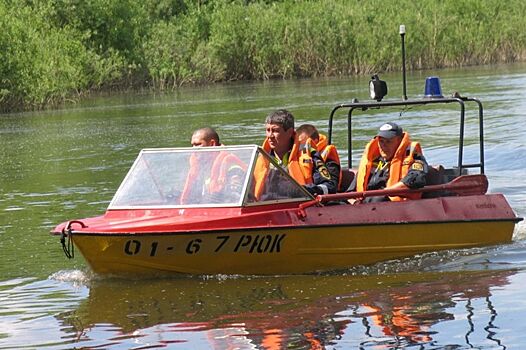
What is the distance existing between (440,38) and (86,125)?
26.9 meters

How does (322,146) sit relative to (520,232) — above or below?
above

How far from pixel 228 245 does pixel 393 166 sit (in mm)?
1988

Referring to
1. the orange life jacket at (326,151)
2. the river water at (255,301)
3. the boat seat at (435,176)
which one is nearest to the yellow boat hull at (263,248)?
the river water at (255,301)

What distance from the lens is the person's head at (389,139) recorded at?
12.2m

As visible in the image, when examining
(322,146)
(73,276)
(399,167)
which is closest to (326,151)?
(322,146)

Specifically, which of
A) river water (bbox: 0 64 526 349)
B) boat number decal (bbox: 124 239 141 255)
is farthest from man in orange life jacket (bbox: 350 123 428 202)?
boat number decal (bbox: 124 239 141 255)

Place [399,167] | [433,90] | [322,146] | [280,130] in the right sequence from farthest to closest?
[433,90], [322,146], [399,167], [280,130]

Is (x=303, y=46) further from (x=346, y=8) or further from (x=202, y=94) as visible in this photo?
(x=202, y=94)

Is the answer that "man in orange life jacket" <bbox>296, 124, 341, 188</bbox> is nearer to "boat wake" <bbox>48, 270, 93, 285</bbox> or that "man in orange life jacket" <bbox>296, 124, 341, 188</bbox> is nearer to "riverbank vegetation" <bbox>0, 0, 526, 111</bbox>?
"boat wake" <bbox>48, 270, 93, 285</bbox>

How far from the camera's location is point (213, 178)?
11.5 m

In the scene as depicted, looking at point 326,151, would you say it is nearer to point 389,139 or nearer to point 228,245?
point 389,139

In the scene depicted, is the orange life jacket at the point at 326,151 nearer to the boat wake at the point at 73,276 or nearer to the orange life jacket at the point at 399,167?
the orange life jacket at the point at 399,167

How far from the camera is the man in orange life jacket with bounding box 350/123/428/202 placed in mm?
12156

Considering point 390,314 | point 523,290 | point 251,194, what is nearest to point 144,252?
point 251,194
